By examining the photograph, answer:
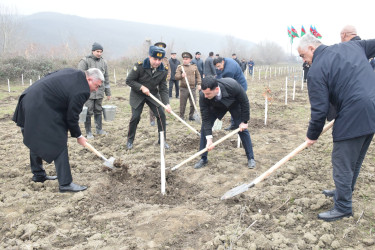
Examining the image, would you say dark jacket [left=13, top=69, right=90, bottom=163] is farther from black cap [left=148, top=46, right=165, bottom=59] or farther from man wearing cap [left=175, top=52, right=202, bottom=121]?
man wearing cap [left=175, top=52, right=202, bottom=121]

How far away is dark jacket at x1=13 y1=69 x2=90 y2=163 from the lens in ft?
12.0

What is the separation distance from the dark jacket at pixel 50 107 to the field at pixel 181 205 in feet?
2.46

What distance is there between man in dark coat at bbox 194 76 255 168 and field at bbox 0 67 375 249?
527 mm

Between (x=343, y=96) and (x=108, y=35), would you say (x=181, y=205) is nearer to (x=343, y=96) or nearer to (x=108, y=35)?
(x=343, y=96)

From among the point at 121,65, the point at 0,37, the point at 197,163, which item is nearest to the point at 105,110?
the point at 197,163

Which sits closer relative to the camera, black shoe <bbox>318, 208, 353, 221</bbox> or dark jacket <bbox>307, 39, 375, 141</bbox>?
dark jacket <bbox>307, 39, 375, 141</bbox>

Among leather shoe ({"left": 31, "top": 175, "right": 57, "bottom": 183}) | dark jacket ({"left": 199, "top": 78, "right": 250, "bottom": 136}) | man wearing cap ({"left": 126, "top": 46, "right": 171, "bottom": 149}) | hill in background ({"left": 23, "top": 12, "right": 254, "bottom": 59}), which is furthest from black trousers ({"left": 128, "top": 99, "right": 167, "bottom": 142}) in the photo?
hill in background ({"left": 23, "top": 12, "right": 254, "bottom": 59})

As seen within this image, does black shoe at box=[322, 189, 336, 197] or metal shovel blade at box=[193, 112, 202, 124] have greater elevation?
metal shovel blade at box=[193, 112, 202, 124]

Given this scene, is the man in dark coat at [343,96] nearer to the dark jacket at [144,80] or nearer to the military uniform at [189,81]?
the dark jacket at [144,80]

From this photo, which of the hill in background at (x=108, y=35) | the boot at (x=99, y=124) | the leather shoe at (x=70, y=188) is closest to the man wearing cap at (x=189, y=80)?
the boot at (x=99, y=124)

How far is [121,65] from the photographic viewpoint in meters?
26.2

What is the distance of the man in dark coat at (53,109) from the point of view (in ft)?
12.0

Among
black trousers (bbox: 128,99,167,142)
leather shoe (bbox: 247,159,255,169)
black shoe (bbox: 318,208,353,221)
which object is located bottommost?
black shoe (bbox: 318,208,353,221)

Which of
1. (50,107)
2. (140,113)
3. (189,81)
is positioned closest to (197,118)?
(189,81)
